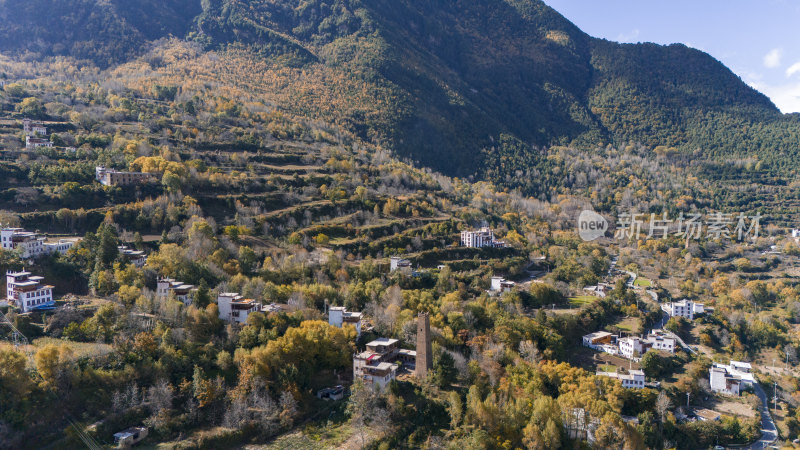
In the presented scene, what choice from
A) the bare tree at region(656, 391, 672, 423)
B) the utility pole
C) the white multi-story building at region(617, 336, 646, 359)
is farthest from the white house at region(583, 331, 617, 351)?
the utility pole

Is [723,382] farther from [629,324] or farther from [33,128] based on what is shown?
[33,128]

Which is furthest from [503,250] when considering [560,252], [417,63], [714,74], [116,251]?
[714,74]

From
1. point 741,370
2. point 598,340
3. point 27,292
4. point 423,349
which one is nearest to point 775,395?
point 741,370

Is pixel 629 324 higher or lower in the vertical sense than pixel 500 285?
lower

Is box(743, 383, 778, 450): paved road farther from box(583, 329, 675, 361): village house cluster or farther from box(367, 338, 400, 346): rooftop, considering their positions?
box(367, 338, 400, 346): rooftop

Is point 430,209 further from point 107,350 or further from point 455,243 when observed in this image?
point 107,350
